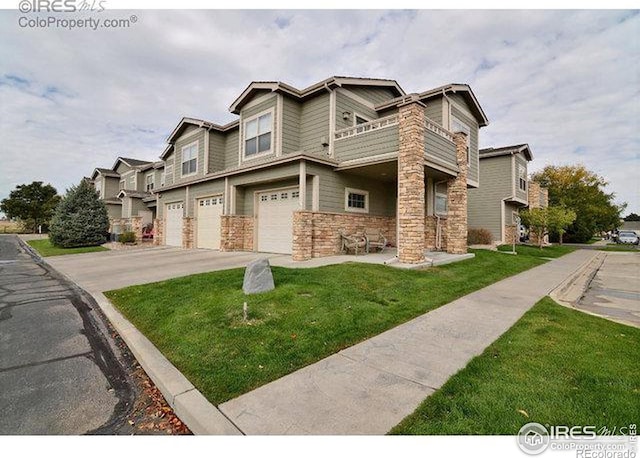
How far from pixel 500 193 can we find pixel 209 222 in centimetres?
1969

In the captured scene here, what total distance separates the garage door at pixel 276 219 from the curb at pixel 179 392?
8282 millimetres

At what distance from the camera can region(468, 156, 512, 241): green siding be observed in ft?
69.2

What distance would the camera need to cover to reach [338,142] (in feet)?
38.7

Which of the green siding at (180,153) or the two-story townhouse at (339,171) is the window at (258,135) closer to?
the two-story townhouse at (339,171)

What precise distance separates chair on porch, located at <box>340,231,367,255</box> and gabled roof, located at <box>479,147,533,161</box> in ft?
50.9

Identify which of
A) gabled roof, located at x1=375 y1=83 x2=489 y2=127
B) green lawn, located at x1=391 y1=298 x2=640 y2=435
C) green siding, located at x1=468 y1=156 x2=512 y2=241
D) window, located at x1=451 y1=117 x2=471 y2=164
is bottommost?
green lawn, located at x1=391 y1=298 x2=640 y2=435

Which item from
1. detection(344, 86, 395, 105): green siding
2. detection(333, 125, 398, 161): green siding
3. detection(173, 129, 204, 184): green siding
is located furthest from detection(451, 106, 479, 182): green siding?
detection(173, 129, 204, 184): green siding

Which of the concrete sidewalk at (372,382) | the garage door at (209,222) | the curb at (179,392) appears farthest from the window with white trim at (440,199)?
the curb at (179,392)

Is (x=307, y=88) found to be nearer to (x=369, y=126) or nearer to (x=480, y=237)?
(x=369, y=126)

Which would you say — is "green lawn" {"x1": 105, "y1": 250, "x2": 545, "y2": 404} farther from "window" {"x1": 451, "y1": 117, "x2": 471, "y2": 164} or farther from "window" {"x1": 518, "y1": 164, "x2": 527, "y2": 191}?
"window" {"x1": 518, "y1": 164, "x2": 527, "y2": 191}

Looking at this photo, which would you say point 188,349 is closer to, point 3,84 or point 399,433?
point 399,433

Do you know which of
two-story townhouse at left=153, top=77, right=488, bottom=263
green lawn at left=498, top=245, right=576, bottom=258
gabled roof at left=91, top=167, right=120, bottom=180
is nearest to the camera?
two-story townhouse at left=153, top=77, right=488, bottom=263

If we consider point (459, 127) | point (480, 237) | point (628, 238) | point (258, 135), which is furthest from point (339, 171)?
point (628, 238)

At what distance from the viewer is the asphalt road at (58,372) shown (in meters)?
2.52
